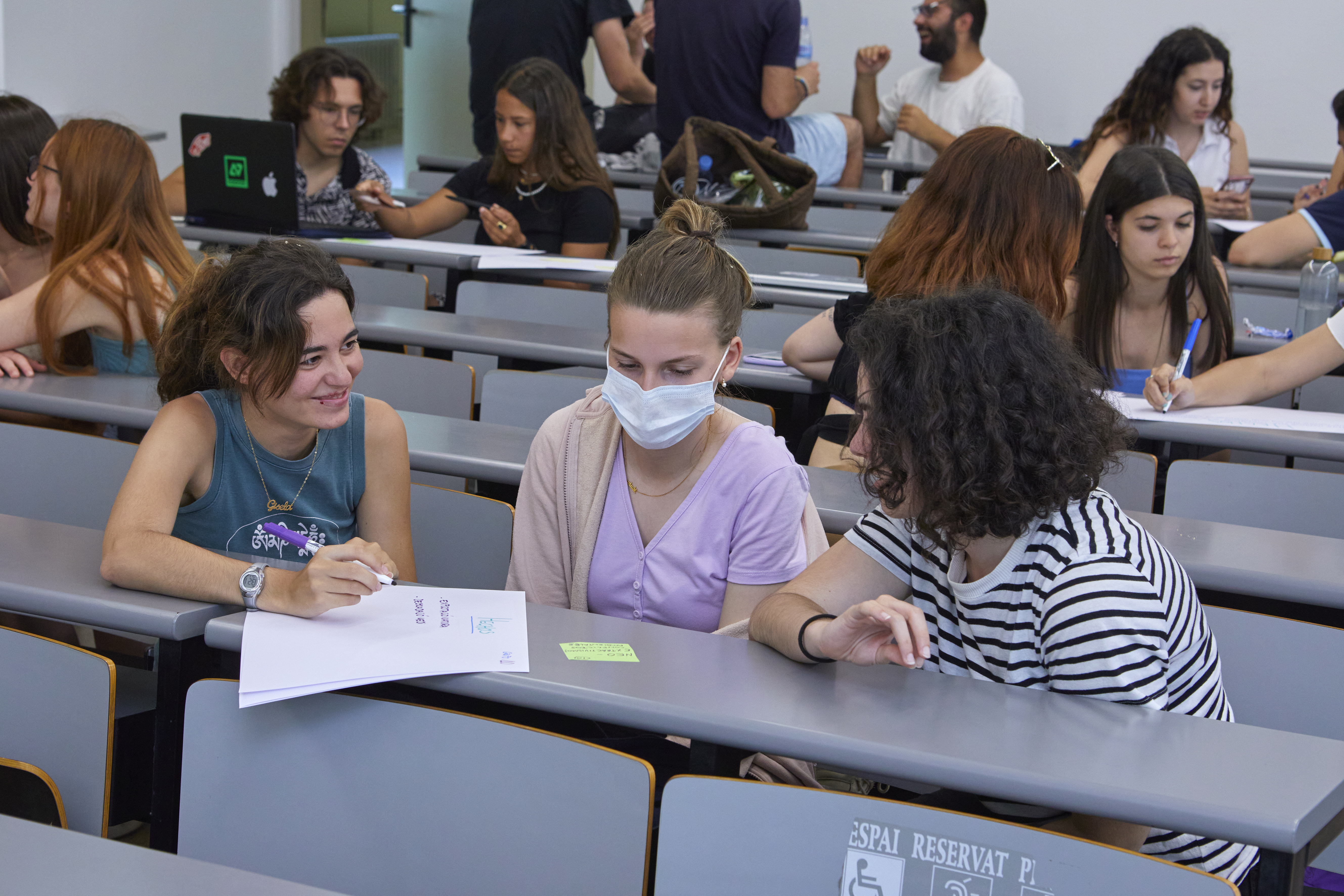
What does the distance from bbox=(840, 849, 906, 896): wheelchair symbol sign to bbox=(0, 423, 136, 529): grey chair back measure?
1.44 meters

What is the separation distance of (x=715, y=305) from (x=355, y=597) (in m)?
0.64

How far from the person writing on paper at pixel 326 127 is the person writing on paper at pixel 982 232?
88.2 inches

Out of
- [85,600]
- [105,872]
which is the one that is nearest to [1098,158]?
[85,600]

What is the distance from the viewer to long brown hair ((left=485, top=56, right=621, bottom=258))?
12.4ft

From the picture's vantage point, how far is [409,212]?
4066 mm

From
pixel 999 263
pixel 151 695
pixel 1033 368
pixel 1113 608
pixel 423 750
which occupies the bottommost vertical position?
pixel 151 695

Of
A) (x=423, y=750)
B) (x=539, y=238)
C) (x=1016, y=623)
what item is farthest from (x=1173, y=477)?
(x=539, y=238)

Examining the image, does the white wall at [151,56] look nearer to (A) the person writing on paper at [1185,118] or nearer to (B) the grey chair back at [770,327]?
(B) the grey chair back at [770,327]

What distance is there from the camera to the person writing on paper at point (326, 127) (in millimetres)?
3879

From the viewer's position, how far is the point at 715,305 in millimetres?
1625

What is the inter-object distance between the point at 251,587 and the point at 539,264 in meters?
2.18

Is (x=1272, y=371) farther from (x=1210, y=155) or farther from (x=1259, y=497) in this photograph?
(x=1210, y=155)

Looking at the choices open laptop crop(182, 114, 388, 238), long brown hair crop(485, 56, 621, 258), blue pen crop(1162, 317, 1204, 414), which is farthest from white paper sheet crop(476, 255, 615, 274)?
blue pen crop(1162, 317, 1204, 414)

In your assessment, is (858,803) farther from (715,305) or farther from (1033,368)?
(715,305)
